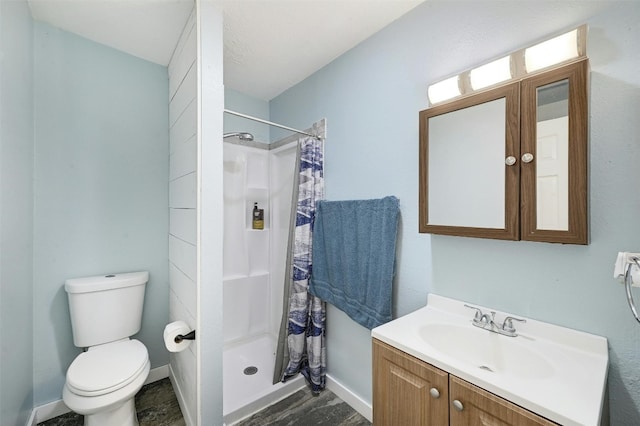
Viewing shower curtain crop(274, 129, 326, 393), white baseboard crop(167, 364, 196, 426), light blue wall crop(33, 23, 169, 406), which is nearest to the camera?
white baseboard crop(167, 364, 196, 426)

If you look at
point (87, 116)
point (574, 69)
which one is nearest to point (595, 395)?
point (574, 69)

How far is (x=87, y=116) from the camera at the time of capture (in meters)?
1.80

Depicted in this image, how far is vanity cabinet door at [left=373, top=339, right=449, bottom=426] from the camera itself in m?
0.89

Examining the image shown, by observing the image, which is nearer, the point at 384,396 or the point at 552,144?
the point at 552,144

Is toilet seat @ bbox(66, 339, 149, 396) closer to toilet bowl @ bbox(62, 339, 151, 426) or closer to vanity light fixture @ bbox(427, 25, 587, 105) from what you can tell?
toilet bowl @ bbox(62, 339, 151, 426)

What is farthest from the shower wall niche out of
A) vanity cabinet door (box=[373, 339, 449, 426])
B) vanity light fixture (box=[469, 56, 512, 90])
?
vanity light fixture (box=[469, 56, 512, 90])

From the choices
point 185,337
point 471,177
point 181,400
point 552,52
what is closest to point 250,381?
point 181,400

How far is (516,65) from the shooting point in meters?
1.07

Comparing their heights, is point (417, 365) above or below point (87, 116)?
below

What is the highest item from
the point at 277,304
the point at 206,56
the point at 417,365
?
the point at 206,56

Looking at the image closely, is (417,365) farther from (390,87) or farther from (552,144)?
(390,87)

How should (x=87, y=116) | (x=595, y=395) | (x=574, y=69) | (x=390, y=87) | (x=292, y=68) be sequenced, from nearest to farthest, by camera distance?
(x=595, y=395) → (x=574, y=69) → (x=390, y=87) → (x=87, y=116) → (x=292, y=68)

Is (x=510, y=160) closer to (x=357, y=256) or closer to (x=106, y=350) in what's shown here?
(x=357, y=256)

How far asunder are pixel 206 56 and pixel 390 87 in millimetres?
1048
